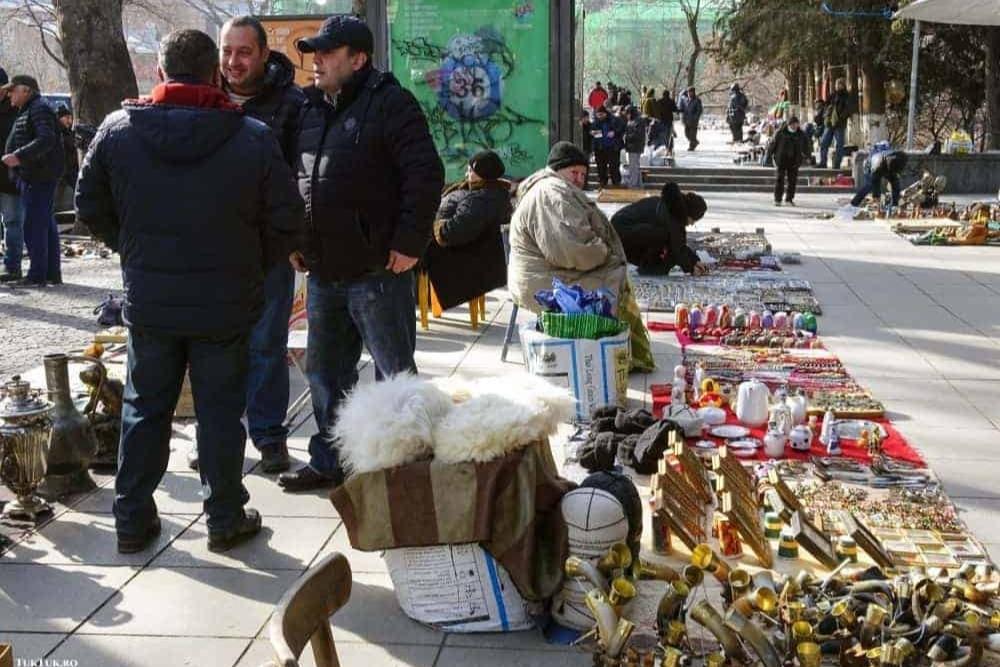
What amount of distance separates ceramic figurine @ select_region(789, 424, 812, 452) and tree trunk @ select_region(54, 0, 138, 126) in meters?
10.7

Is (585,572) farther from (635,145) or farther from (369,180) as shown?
(635,145)

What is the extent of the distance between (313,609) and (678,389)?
4.45m

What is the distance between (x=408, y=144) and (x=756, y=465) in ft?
7.42

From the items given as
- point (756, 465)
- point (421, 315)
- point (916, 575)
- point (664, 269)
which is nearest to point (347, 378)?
point (756, 465)

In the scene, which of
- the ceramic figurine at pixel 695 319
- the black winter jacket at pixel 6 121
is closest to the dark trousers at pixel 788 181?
the ceramic figurine at pixel 695 319

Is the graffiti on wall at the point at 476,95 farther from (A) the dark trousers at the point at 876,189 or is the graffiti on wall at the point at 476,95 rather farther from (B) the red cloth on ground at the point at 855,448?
(A) the dark trousers at the point at 876,189

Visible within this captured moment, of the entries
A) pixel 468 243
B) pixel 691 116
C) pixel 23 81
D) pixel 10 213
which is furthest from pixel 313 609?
pixel 691 116

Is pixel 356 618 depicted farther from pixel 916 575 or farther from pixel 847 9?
pixel 847 9

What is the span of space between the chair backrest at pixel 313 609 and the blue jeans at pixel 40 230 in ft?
29.6

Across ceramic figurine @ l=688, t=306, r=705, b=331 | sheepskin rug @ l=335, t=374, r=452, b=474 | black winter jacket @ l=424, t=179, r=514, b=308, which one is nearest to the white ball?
sheepskin rug @ l=335, t=374, r=452, b=474

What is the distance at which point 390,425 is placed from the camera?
11.1 ft

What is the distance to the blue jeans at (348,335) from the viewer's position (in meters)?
4.51

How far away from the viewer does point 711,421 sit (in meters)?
5.70

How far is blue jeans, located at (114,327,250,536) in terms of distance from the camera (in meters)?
3.99
